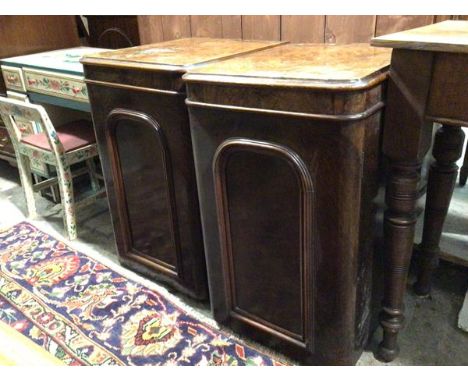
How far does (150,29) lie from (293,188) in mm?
1220

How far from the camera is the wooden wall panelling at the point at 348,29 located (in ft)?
4.50

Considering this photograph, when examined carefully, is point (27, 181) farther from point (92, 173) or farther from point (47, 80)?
point (47, 80)

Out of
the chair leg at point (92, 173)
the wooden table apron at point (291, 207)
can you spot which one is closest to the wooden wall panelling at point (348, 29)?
the wooden table apron at point (291, 207)

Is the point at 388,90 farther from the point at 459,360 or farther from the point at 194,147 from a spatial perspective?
the point at 459,360

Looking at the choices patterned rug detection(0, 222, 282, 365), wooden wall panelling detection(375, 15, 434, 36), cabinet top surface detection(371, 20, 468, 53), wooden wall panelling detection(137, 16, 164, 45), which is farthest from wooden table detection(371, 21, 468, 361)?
wooden wall panelling detection(137, 16, 164, 45)

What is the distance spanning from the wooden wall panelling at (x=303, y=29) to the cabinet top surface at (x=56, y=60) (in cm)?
84

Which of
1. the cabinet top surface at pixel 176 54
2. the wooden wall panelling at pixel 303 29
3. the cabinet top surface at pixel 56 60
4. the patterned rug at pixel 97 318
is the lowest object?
the patterned rug at pixel 97 318

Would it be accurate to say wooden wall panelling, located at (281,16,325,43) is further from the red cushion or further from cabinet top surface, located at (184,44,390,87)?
the red cushion

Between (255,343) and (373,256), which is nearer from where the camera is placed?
(373,256)

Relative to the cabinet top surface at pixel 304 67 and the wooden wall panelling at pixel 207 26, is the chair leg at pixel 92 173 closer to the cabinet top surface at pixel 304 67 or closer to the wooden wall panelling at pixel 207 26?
the wooden wall panelling at pixel 207 26

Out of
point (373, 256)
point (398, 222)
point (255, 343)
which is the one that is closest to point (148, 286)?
point (255, 343)

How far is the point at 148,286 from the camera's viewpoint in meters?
1.57

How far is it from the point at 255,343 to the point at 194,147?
61cm

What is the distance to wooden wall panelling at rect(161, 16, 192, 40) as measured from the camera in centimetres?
177
